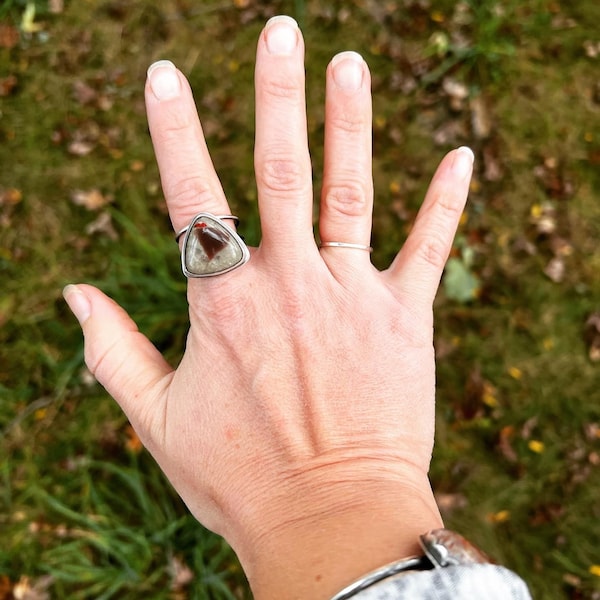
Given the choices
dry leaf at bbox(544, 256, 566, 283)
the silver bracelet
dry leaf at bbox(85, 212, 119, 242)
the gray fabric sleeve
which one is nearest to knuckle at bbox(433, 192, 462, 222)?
the silver bracelet

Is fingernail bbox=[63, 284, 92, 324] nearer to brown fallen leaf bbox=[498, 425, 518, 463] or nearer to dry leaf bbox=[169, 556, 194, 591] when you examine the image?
dry leaf bbox=[169, 556, 194, 591]

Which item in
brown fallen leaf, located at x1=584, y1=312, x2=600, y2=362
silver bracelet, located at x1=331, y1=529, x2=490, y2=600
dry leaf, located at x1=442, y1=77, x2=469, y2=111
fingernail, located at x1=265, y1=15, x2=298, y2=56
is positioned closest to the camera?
silver bracelet, located at x1=331, y1=529, x2=490, y2=600

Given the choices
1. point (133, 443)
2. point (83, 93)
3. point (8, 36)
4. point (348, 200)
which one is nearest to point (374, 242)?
point (348, 200)

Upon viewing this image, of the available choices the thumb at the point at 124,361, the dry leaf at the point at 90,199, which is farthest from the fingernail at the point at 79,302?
the dry leaf at the point at 90,199

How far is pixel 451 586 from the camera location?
4.23 feet

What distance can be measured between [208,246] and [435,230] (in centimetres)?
98

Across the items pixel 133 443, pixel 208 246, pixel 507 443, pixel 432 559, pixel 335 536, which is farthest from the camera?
pixel 507 443

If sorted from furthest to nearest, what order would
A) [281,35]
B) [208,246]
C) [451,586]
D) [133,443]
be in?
[133,443], [281,35], [208,246], [451,586]

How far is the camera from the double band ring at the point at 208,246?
6.43 feet

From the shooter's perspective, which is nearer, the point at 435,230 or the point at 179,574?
the point at 435,230

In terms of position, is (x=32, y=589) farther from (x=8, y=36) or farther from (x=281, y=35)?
A: (x=8, y=36)

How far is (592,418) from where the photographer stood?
11.7 ft

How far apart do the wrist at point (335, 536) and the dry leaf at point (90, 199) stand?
2.40 metres

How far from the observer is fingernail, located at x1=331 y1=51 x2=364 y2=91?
2.17 m
